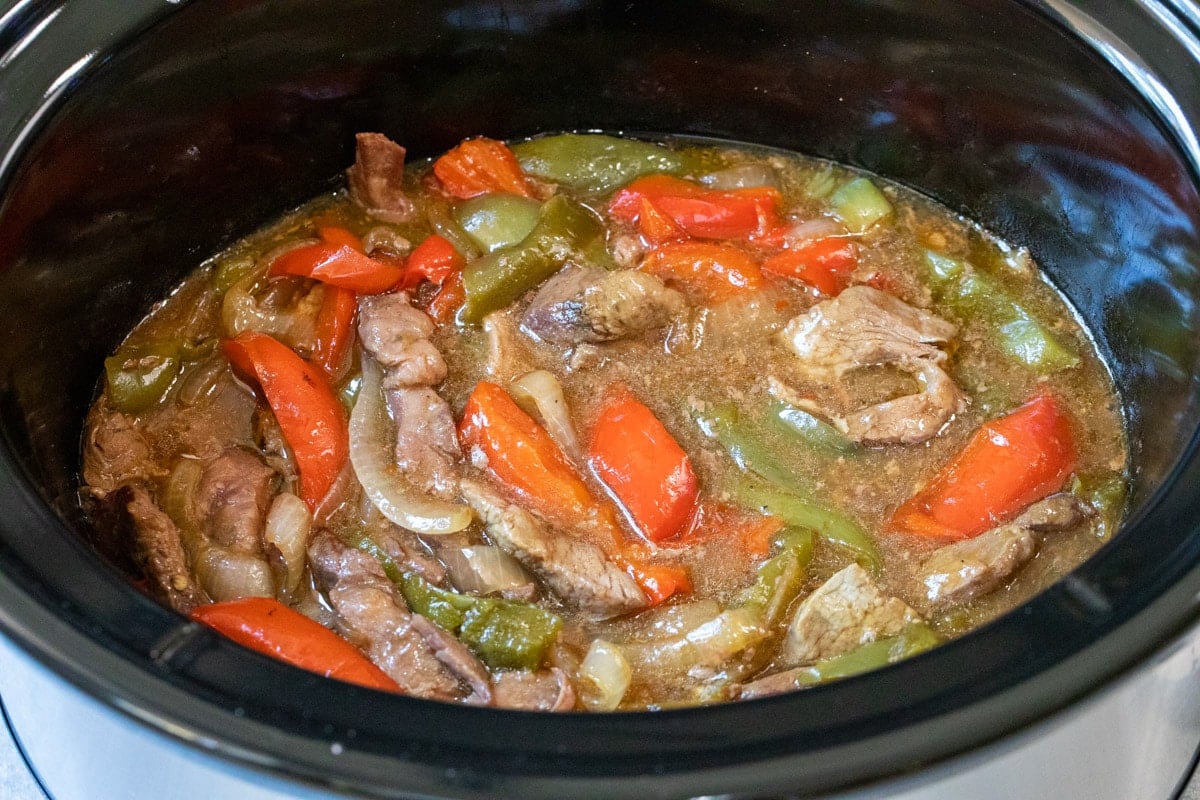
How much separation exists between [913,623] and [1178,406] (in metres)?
0.68

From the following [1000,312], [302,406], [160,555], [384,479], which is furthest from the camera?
[1000,312]

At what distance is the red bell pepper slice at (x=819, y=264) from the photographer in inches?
115

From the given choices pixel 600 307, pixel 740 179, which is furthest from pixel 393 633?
pixel 740 179

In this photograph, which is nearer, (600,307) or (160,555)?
(160,555)

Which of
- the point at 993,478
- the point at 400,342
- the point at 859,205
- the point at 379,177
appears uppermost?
the point at 379,177

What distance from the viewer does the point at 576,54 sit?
315 cm

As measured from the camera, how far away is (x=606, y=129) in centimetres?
335

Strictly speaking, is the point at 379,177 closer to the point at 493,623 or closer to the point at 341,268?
the point at 341,268

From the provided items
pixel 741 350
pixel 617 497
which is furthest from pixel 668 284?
pixel 617 497

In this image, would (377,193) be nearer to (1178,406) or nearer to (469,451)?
(469,451)

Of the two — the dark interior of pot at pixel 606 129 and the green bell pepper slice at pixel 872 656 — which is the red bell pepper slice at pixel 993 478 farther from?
the green bell pepper slice at pixel 872 656

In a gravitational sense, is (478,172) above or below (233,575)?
above

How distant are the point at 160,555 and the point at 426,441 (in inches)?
22.4

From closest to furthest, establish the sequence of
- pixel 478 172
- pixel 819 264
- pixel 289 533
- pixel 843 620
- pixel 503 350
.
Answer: pixel 843 620 → pixel 289 533 → pixel 503 350 → pixel 819 264 → pixel 478 172
